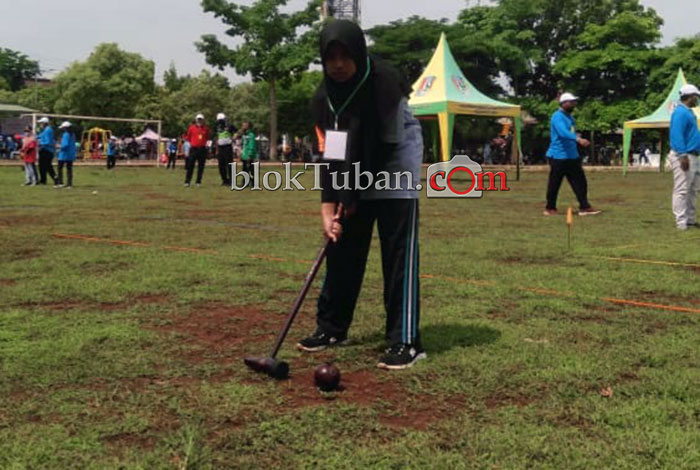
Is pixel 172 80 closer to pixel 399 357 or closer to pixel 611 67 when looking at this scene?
pixel 611 67

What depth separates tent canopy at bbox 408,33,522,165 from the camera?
22375 millimetres

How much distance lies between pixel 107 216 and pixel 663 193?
13.3 meters

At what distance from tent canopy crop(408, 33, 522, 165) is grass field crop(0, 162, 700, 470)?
15.2 metres

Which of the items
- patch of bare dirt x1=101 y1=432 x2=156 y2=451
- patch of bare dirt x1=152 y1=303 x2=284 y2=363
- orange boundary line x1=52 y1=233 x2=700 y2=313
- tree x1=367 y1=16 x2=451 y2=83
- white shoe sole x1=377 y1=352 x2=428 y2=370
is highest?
tree x1=367 y1=16 x2=451 y2=83

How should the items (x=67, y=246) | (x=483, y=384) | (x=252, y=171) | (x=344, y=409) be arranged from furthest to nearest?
(x=252, y=171) → (x=67, y=246) → (x=483, y=384) → (x=344, y=409)

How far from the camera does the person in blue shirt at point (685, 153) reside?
361 inches

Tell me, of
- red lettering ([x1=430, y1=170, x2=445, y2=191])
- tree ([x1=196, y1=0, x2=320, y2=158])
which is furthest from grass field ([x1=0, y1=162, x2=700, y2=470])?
tree ([x1=196, y1=0, x2=320, y2=158])

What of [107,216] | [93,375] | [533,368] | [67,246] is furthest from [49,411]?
[107,216]

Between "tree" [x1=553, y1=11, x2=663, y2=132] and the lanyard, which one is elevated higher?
"tree" [x1=553, y1=11, x2=663, y2=132]

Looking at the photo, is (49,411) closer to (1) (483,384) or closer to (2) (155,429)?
(2) (155,429)

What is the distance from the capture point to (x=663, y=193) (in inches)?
703

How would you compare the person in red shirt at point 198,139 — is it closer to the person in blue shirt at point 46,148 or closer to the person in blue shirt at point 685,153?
the person in blue shirt at point 46,148

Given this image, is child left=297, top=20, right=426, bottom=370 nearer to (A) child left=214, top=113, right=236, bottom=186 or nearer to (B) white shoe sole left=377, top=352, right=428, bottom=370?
(B) white shoe sole left=377, top=352, right=428, bottom=370

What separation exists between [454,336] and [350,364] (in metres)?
0.73
